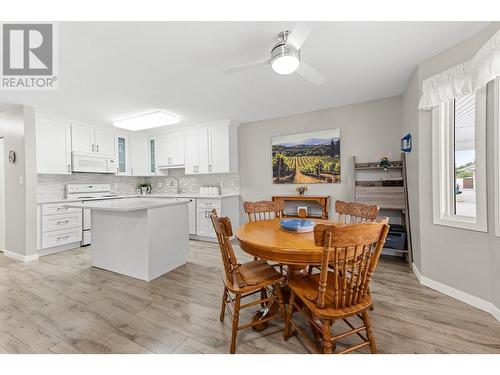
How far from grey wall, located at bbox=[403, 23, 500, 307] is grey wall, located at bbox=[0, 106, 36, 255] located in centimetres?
532

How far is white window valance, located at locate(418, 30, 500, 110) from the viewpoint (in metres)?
1.69

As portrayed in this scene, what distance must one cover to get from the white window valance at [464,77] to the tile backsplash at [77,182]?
5755mm

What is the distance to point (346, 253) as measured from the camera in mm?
1176

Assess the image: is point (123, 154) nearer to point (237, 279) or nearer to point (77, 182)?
point (77, 182)

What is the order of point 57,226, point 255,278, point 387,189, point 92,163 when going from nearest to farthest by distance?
point 255,278, point 387,189, point 57,226, point 92,163

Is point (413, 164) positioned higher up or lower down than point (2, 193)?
higher up

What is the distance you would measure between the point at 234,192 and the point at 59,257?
3137 mm

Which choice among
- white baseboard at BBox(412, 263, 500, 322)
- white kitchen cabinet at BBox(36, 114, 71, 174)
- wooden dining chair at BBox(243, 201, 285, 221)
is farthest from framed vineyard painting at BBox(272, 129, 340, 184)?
white kitchen cabinet at BBox(36, 114, 71, 174)

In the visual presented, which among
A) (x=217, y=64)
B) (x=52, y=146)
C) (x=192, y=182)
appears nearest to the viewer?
(x=217, y=64)

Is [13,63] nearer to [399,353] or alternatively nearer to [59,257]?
[59,257]

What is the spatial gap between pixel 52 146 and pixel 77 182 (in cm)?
90

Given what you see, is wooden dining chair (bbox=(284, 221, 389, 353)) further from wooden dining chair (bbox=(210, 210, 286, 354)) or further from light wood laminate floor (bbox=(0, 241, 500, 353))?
light wood laminate floor (bbox=(0, 241, 500, 353))

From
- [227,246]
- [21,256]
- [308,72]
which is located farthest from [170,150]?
[227,246]

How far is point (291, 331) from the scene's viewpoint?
1.64 metres
